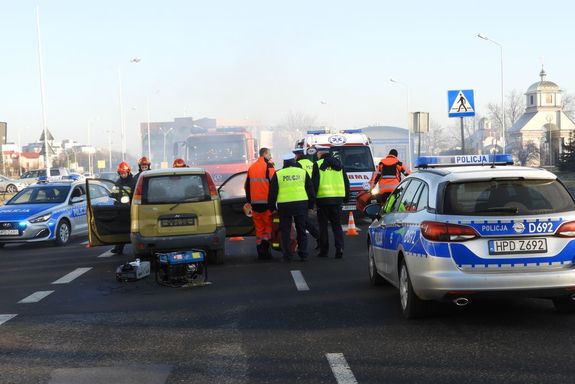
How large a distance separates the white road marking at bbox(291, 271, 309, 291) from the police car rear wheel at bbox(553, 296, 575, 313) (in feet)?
10.3

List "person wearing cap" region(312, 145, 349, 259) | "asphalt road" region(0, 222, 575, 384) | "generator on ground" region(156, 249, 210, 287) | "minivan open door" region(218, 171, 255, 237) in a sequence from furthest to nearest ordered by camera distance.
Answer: "minivan open door" region(218, 171, 255, 237) < "person wearing cap" region(312, 145, 349, 259) < "generator on ground" region(156, 249, 210, 287) < "asphalt road" region(0, 222, 575, 384)

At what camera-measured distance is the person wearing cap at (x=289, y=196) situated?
11.8m

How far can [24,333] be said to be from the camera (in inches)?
281

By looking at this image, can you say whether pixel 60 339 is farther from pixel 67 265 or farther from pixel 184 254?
pixel 67 265

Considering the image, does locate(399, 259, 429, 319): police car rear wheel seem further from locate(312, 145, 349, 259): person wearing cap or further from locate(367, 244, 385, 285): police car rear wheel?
locate(312, 145, 349, 259): person wearing cap

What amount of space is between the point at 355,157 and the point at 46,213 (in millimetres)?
9097

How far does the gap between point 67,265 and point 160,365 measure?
25.2 ft

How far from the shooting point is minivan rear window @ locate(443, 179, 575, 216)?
658cm

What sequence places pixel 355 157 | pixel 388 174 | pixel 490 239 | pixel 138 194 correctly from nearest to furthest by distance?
1. pixel 490 239
2. pixel 138 194
3. pixel 388 174
4. pixel 355 157

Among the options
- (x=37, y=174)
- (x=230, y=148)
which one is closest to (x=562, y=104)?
(x=37, y=174)

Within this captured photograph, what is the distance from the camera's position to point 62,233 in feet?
55.0

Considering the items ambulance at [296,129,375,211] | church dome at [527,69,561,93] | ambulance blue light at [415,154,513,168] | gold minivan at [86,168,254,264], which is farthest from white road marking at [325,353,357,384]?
church dome at [527,69,561,93]

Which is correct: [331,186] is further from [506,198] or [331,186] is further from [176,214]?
[506,198]

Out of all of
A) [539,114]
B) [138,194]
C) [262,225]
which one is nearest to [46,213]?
[138,194]
